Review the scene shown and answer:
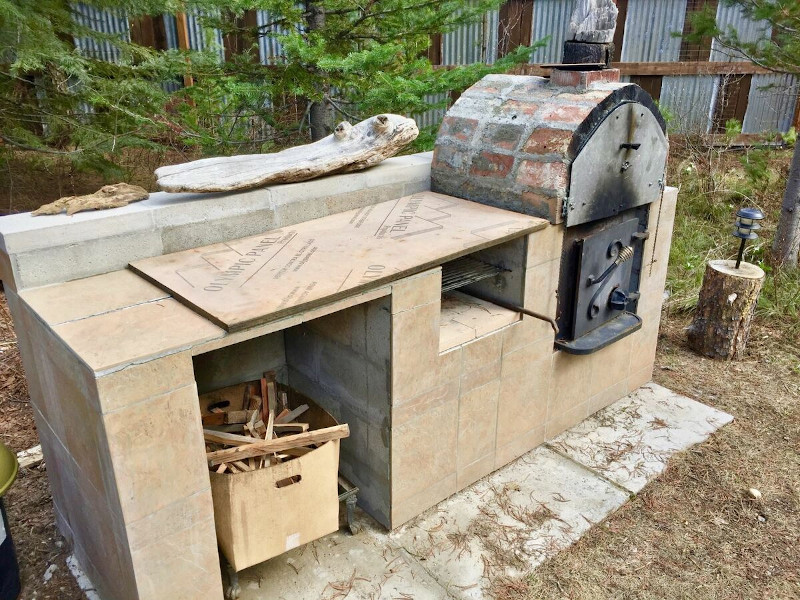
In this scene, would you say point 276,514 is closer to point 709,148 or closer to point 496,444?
point 496,444

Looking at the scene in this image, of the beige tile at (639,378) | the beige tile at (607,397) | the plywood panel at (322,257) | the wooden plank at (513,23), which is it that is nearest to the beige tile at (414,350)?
the plywood panel at (322,257)

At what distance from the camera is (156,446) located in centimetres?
279

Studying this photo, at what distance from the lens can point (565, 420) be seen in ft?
16.6

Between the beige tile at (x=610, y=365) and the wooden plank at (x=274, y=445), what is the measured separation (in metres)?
2.35

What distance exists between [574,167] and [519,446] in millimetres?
1929

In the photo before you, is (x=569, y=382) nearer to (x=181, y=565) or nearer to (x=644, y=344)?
(x=644, y=344)

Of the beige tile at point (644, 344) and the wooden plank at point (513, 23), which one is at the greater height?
the wooden plank at point (513, 23)

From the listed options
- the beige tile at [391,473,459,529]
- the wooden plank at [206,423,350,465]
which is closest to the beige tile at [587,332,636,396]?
the beige tile at [391,473,459,529]

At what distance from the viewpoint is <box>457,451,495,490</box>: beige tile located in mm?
4352

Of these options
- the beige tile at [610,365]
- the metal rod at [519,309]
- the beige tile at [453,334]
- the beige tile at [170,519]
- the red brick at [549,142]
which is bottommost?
the beige tile at [610,365]

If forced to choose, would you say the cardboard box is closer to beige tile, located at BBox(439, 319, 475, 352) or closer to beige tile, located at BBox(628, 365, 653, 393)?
beige tile, located at BBox(439, 319, 475, 352)

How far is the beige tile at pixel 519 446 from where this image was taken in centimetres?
457

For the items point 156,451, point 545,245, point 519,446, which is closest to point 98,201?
point 156,451

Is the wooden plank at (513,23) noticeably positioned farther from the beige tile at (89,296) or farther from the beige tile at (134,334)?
the beige tile at (134,334)
